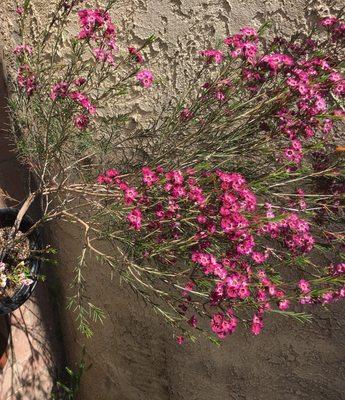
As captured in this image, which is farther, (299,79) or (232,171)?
(232,171)

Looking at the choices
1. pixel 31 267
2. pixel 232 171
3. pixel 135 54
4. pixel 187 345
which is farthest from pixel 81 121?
pixel 187 345

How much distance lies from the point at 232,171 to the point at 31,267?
1038 mm

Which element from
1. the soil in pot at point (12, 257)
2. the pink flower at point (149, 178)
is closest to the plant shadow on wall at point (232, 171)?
the pink flower at point (149, 178)

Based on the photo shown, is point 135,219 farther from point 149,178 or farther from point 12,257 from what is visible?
point 12,257

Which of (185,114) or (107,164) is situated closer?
(185,114)

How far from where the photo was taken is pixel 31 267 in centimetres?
237

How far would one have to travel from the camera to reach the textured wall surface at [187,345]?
208 centimetres

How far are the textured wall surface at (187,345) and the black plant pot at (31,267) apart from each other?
361 millimetres

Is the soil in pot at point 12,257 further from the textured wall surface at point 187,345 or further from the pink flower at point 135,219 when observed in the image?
the pink flower at point 135,219

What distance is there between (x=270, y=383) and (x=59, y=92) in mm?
1658

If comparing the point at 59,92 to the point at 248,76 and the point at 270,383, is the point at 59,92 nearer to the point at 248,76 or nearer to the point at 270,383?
the point at 248,76

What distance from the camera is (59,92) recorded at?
1962 millimetres

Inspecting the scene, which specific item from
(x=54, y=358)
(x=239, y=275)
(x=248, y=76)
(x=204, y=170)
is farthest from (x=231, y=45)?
(x=54, y=358)

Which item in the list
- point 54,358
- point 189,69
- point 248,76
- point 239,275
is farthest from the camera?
point 54,358
